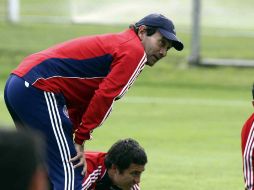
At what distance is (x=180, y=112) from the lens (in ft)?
50.3

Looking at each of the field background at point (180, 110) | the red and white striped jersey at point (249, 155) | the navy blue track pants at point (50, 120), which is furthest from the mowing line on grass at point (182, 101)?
the navy blue track pants at point (50, 120)

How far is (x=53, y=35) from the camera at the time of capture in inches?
917

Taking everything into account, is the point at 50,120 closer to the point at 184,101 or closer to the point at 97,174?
the point at 97,174

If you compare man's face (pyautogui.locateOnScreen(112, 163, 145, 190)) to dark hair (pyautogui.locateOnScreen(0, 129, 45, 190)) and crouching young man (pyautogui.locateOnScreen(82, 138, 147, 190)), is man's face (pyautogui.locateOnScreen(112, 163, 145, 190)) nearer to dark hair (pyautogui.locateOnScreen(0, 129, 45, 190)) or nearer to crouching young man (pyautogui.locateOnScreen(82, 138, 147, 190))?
crouching young man (pyautogui.locateOnScreen(82, 138, 147, 190))

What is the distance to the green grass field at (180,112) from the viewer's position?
9820 millimetres

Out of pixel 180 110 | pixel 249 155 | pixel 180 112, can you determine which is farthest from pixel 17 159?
pixel 180 110

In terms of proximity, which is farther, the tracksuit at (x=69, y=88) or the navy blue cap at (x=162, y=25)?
the navy blue cap at (x=162, y=25)

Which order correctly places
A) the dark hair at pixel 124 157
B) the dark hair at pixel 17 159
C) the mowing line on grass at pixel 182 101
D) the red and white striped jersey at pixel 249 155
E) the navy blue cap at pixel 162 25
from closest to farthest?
the dark hair at pixel 17 159, the navy blue cap at pixel 162 25, the red and white striped jersey at pixel 249 155, the dark hair at pixel 124 157, the mowing line on grass at pixel 182 101

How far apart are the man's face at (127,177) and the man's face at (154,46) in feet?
3.76

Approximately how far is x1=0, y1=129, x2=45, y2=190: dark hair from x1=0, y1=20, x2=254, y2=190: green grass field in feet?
15.9

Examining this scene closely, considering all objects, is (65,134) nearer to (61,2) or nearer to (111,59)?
(111,59)

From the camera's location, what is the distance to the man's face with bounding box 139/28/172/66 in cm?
556

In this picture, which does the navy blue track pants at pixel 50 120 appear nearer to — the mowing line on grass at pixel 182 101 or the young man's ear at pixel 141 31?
the young man's ear at pixel 141 31

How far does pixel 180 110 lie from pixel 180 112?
0.21 meters
